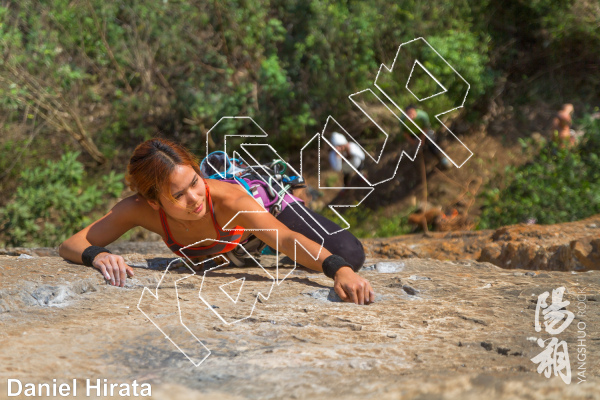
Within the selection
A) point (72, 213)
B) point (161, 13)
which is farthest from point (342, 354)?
point (161, 13)

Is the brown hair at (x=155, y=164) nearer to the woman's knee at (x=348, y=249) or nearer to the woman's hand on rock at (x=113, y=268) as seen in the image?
the woman's hand on rock at (x=113, y=268)

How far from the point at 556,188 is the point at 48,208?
472cm

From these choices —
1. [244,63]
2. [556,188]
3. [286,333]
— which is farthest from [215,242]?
[244,63]

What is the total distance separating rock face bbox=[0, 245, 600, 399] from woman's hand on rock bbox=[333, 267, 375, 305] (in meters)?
0.04

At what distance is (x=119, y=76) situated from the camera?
25.6 ft

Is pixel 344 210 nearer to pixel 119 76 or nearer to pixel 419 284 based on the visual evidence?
pixel 119 76

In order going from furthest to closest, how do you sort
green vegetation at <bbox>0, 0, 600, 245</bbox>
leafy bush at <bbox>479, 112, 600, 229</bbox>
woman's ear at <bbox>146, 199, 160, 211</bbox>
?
green vegetation at <bbox>0, 0, 600, 245</bbox> → leafy bush at <bbox>479, 112, 600, 229</bbox> → woman's ear at <bbox>146, 199, 160, 211</bbox>

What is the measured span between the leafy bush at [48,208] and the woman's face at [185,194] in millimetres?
3868

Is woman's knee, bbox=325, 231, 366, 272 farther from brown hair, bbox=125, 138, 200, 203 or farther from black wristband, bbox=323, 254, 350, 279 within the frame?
brown hair, bbox=125, 138, 200, 203

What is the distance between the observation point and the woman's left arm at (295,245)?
7.15 ft

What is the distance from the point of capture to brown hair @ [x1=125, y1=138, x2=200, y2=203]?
2.27 m

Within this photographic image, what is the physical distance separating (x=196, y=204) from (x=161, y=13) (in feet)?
19.3

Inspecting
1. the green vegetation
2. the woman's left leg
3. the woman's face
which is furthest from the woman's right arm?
the green vegetation

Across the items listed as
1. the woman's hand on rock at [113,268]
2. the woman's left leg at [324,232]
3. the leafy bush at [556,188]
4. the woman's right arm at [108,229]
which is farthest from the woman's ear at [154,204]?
the leafy bush at [556,188]
